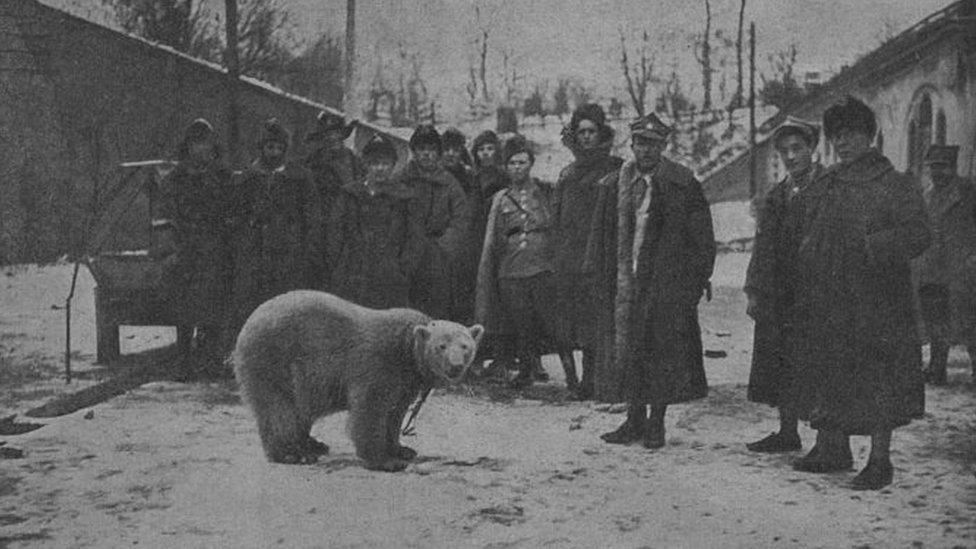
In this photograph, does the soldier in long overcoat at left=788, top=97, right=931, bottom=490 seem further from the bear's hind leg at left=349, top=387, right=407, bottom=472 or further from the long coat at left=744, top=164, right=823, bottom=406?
the bear's hind leg at left=349, top=387, right=407, bottom=472

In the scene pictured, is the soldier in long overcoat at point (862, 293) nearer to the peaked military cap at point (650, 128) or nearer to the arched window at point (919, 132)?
the peaked military cap at point (650, 128)

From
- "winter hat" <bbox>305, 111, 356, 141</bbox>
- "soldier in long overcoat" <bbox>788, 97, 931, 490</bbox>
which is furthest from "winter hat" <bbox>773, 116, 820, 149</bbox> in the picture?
"winter hat" <bbox>305, 111, 356, 141</bbox>

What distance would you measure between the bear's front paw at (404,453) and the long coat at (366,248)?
7.43 feet

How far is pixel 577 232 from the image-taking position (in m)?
7.77

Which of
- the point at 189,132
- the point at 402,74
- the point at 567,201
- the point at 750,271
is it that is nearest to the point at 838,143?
the point at 750,271

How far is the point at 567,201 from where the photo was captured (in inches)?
306

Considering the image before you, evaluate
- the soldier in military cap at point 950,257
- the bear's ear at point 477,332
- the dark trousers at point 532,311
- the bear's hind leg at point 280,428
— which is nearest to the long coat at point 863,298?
the bear's ear at point 477,332

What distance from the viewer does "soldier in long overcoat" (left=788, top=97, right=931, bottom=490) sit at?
4902 mm

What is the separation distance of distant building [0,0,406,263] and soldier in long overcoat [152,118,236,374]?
0.68m

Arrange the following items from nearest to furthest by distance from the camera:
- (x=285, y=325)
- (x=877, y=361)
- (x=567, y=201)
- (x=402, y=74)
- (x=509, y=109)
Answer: (x=877, y=361) < (x=285, y=325) < (x=567, y=201) < (x=402, y=74) < (x=509, y=109)

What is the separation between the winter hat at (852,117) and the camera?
5.04 m

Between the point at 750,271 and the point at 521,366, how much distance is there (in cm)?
295

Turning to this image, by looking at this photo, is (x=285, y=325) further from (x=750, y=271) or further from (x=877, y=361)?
(x=877, y=361)

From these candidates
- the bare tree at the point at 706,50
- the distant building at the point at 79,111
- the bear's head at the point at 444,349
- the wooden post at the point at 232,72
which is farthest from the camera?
the wooden post at the point at 232,72
